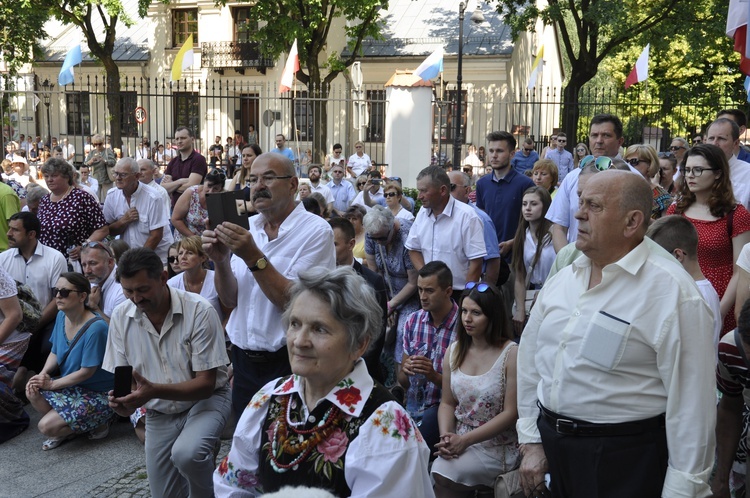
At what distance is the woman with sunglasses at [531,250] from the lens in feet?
22.1

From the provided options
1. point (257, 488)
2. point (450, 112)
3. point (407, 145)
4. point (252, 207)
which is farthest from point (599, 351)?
point (450, 112)

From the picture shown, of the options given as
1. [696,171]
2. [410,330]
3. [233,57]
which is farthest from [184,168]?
[233,57]

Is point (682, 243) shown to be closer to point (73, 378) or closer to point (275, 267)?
point (275, 267)

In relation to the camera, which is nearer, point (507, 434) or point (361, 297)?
point (361, 297)

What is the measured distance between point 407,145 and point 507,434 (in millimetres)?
11305

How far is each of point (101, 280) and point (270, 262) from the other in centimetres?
335

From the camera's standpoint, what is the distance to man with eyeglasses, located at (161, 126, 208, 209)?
968cm

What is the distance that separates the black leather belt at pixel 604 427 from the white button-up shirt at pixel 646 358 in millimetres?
22


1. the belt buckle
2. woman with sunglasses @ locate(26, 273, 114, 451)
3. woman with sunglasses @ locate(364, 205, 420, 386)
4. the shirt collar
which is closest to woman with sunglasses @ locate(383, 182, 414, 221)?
woman with sunglasses @ locate(364, 205, 420, 386)

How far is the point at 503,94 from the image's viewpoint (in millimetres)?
32906

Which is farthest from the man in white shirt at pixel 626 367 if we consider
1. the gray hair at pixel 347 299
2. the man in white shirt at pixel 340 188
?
the man in white shirt at pixel 340 188

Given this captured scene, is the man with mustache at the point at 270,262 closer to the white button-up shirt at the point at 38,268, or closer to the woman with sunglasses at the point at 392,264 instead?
the woman with sunglasses at the point at 392,264

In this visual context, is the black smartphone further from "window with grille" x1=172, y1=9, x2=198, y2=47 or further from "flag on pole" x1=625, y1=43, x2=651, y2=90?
"window with grille" x1=172, y1=9, x2=198, y2=47

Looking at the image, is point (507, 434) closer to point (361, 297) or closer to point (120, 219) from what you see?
point (361, 297)
